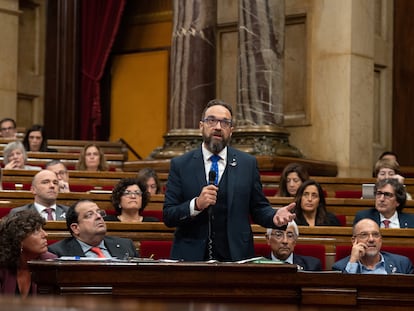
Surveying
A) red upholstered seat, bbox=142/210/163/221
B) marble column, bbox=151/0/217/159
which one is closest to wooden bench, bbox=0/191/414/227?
red upholstered seat, bbox=142/210/163/221

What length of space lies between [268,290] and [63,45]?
9327mm

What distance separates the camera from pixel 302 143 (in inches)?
398

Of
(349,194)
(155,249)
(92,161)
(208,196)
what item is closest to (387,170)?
(349,194)

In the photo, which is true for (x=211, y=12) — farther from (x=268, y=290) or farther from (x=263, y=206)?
(x=268, y=290)

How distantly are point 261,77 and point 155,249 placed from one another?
4.06 meters

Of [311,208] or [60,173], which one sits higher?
[60,173]

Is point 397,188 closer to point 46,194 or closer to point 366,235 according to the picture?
point 366,235

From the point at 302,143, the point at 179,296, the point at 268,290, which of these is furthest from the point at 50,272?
the point at 302,143

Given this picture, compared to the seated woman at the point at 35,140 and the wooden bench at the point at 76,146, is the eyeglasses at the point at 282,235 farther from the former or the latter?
the wooden bench at the point at 76,146

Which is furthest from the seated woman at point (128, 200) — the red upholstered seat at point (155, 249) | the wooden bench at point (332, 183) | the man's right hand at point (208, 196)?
the wooden bench at point (332, 183)

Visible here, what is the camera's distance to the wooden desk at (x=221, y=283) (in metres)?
3.62

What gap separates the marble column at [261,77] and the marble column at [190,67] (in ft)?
1.14

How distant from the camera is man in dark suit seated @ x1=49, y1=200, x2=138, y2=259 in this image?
4871 mm

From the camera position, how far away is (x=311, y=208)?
6496mm
